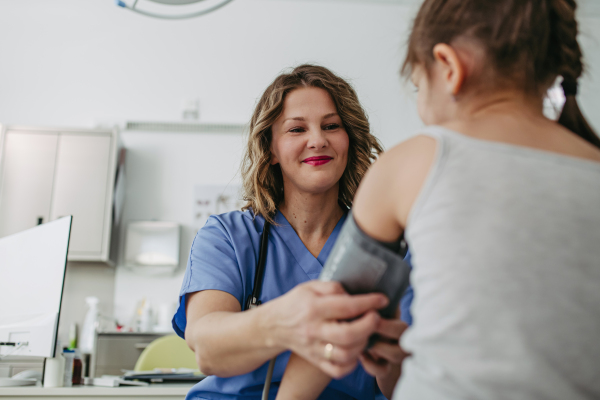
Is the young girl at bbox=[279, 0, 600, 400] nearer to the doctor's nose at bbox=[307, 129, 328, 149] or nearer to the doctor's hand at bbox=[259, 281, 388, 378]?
the doctor's hand at bbox=[259, 281, 388, 378]

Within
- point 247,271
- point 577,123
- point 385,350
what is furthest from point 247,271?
point 577,123

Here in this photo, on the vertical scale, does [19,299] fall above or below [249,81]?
below

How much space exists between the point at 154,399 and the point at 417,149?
1465 millimetres

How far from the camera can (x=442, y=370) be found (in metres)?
0.52

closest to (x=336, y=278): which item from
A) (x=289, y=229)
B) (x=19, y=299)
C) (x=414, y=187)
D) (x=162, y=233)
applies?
(x=414, y=187)

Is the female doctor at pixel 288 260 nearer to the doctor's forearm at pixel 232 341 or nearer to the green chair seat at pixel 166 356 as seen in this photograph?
the doctor's forearm at pixel 232 341

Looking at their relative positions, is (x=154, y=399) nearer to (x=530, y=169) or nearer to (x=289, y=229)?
(x=289, y=229)

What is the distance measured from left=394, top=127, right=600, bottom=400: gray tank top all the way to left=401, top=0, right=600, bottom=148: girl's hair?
0.13 meters

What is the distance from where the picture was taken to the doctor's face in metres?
1.33

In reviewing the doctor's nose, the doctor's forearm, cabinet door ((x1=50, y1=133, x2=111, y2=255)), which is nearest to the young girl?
the doctor's forearm

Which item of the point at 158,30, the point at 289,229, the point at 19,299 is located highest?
the point at 158,30

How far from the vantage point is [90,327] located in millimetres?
3727

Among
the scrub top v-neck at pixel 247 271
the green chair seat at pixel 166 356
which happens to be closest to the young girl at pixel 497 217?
the scrub top v-neck at pixel 247 271

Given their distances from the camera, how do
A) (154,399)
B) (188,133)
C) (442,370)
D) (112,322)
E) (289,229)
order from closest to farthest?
1. (442,370)
2. (289,229)
3. (154,399)
4. (112,322)
5. (188,133)
